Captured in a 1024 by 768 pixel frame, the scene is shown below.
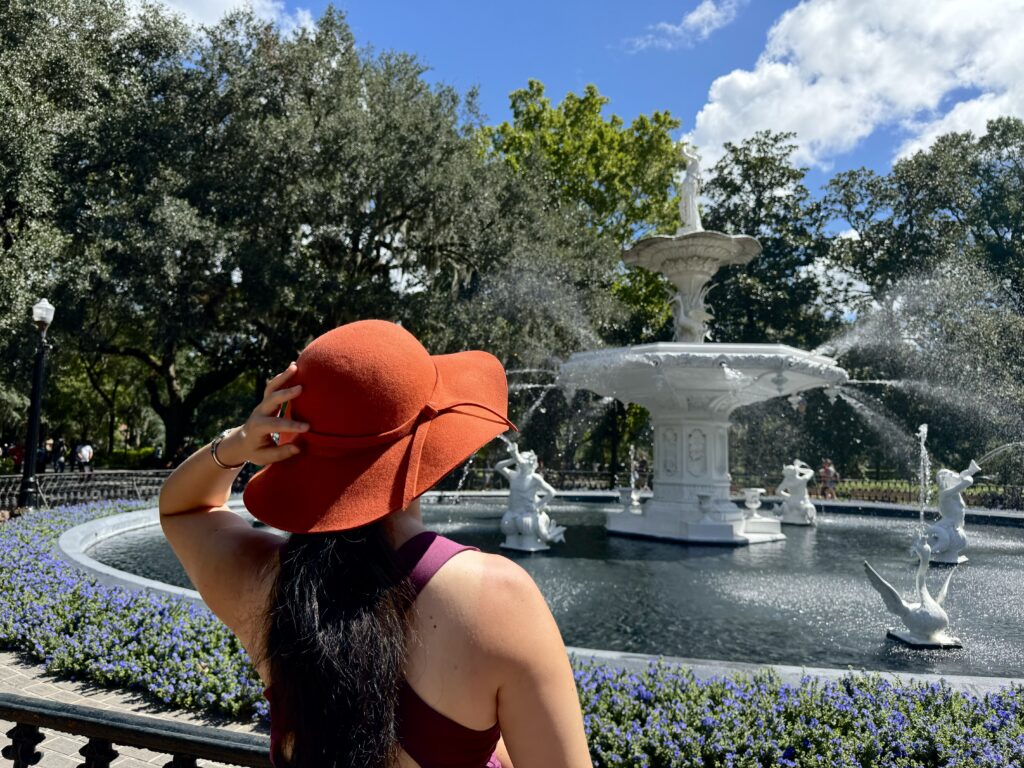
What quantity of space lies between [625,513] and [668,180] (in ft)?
74.0

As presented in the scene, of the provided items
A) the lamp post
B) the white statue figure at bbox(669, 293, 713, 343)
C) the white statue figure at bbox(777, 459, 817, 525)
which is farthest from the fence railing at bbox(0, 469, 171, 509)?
the white statue figure at bbox(777, 459, 817, 525)

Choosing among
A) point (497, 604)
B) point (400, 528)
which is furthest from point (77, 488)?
point (497, 604)

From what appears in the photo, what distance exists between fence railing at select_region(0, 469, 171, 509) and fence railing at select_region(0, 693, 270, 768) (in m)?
14.5

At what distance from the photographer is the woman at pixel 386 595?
1088 millimetres

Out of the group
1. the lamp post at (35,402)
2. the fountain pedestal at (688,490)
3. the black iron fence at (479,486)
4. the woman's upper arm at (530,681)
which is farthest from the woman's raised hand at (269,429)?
the lamp post at (35,402)

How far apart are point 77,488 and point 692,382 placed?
13006mm

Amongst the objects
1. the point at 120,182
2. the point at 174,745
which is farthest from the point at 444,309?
the point at 174,745

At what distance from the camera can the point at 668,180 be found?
32219 millimetres

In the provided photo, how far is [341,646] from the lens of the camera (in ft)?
3.67

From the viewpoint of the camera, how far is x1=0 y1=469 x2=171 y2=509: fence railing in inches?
597

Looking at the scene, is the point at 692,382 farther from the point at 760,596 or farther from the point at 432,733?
the point at 432,733

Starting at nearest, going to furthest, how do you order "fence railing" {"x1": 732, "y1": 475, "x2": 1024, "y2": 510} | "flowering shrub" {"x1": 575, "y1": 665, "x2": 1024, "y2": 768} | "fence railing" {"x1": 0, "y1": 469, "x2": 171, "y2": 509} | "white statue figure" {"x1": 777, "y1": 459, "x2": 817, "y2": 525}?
"flowering shrub" {"x1": 575, "y1": 665, "x2": 1024, "y2": 768} < "white statue figure" {"x1": 777, "y1": 459, "x2": 817, "y2": 525} < "fence railing" {"x1": 0, "y1": 469, "x2": 171, "y2": 509} < "fence railing" {"x1": 732, "y1": 475, "x2": 1024, "y2": 510}

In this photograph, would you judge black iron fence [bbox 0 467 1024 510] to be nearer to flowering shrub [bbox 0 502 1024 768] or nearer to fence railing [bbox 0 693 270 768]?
flowering shrub [bbox 0 502 1024 768]

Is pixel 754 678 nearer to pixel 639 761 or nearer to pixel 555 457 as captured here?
pixel 639 761
